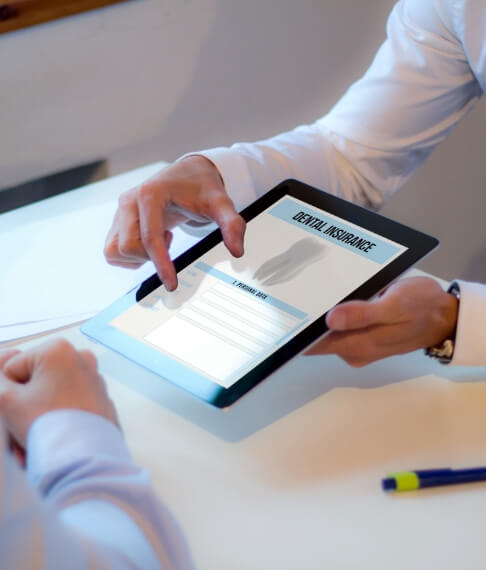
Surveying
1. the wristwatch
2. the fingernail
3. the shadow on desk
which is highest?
the fingernail

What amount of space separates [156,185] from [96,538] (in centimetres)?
46

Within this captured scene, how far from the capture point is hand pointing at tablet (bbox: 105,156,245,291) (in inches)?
29.6

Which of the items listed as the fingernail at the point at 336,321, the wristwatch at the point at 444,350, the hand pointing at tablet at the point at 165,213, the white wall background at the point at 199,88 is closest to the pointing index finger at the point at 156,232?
the hand pointing at tablet at the point at 165,213

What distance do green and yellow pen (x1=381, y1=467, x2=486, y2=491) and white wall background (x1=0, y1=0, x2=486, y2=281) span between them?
902 mm

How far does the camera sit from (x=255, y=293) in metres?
0.70

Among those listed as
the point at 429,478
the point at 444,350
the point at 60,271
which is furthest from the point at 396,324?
the point at 60,271

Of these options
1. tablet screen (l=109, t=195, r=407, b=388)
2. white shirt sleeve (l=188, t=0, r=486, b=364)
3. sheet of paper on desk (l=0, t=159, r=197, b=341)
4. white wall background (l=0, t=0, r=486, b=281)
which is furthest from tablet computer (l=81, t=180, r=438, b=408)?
white wall background (l=0, t=0, r=486, b=281)

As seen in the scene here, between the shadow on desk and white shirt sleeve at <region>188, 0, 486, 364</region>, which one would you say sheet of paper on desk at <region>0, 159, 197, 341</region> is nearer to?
the shadow on desk

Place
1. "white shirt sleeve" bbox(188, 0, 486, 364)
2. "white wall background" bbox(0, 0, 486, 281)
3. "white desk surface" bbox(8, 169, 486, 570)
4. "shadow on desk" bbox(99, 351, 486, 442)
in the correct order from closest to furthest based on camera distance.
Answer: "white desk surface" bbox(8, 169, 486, 570) → "shadow on desk" bbox(99, 351, 486, 442) → "white shirt sleeve" bbox(188, 0, 486, 364) → "white wall background" bbox(0, 0, 486, 281)

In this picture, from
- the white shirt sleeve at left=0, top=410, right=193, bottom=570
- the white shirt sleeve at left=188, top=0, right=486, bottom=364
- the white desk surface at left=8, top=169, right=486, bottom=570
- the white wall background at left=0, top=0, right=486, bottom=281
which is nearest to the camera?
the white shirt sleeve at left=0, top=410, right=193, bottom=570

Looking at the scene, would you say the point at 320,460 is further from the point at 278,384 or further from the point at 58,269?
the point at 58,269

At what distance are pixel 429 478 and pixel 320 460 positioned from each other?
89 mm

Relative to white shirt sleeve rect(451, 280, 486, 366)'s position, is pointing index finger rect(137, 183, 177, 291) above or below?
above

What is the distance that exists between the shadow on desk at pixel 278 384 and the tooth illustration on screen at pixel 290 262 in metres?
0.08
